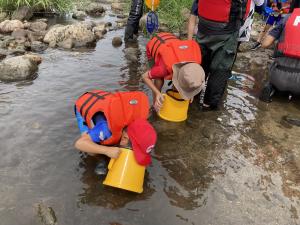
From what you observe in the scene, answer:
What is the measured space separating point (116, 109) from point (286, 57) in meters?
2.96

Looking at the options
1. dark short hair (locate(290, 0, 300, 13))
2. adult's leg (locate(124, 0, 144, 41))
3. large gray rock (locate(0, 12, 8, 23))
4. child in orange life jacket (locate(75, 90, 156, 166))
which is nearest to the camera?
child in orange life jacket (locate(75, 90, 156, 166))

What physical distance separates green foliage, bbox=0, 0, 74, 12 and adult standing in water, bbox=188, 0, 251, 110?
537 centimetres

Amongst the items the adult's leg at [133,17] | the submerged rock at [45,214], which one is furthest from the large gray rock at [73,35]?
the submerged rock at [45,214]

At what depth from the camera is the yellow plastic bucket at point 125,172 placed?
117 inches

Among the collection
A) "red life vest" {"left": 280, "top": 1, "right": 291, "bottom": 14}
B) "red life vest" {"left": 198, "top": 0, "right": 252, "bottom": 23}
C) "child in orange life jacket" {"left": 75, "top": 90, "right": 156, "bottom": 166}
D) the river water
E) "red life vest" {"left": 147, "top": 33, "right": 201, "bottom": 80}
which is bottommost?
the river water

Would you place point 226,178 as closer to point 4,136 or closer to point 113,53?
point 4,136

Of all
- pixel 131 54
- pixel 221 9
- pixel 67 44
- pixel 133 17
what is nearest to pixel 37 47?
pixel 67 44

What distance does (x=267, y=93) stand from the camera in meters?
5.09

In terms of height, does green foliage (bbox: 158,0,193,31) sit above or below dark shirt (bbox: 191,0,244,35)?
below

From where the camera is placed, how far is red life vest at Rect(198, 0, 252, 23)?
14.1ft

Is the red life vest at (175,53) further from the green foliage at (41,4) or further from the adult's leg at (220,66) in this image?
the green foliage at (41,4)

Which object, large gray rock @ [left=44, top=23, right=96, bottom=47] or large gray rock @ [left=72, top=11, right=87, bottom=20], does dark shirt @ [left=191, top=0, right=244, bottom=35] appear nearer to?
large gray rock @ [left=44, top=23, right=96, bottom=47]

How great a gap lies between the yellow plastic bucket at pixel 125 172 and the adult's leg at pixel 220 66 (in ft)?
6.59

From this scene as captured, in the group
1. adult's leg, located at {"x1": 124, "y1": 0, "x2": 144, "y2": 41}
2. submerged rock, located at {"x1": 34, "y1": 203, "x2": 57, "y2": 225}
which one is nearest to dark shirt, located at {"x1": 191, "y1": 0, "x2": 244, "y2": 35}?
submerged rock, located at {"x1": 34, "y1": 203, "x2": 57, "y2": 225}
